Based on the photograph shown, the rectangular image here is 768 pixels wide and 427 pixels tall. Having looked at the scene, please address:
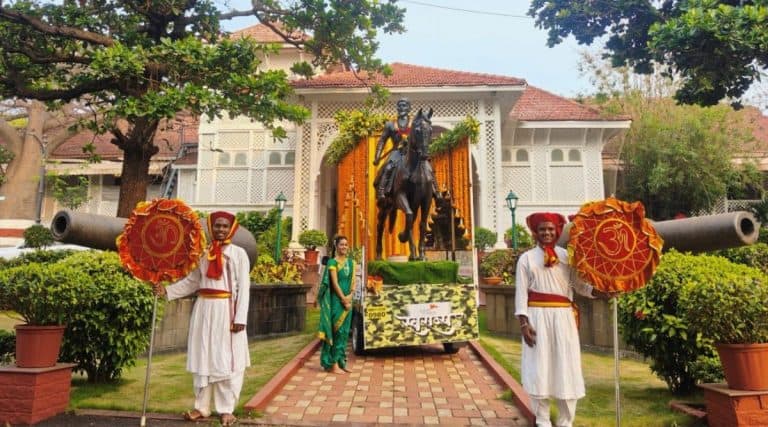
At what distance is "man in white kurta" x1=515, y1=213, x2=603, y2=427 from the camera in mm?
3750

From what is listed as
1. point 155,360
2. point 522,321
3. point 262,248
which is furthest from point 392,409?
point 262,248

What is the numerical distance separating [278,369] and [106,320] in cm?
213

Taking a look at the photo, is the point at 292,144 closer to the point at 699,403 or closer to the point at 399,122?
the point at 399,122

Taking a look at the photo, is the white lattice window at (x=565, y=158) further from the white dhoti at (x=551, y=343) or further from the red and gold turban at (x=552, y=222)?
the white dhoti at (x=551, y=343)

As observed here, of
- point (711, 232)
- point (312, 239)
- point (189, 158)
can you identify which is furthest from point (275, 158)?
point (711, 232)

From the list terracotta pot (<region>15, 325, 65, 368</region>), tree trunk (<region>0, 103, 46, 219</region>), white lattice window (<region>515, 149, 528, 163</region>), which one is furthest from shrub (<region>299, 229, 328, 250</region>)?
tree trunk (<region>0, 103, 46, 219</region>)

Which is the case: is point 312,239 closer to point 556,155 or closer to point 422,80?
point 422,80

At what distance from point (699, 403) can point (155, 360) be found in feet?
22.4

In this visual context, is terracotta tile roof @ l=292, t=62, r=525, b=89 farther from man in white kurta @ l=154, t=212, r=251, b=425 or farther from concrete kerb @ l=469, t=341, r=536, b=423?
man in white kurta @ l=154, t=212, r=251, b=425

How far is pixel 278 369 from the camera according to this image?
6.18 metres

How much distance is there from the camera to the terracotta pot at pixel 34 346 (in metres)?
4.09

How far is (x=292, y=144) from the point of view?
1895 centimetres

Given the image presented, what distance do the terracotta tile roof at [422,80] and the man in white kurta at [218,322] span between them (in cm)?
1185

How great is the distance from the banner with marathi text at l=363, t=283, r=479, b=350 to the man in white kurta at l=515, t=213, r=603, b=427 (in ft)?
9.69
